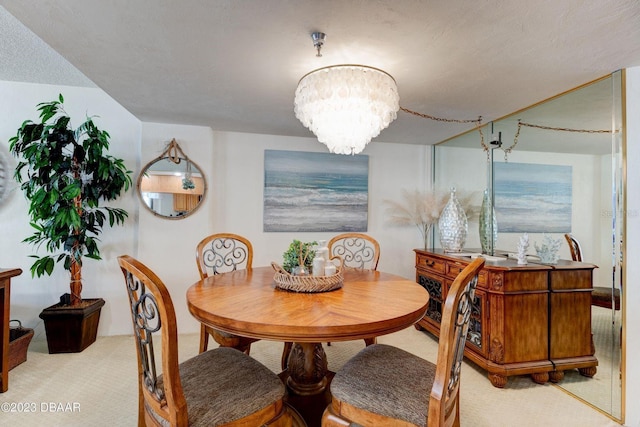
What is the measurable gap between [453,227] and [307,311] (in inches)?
87.9

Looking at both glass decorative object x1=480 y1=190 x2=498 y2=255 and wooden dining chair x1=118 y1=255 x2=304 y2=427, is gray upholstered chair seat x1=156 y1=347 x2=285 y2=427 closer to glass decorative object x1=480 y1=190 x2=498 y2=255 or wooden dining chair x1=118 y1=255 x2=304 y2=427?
wooden dining chair x1=118 y1=255 x2=304 y2=427

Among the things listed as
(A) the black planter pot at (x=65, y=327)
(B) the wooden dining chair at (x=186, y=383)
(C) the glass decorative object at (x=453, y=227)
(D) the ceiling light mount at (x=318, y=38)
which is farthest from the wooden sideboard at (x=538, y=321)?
(A) the black planter pot at (x=65, y=327)

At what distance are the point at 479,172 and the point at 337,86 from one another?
2109 millimetres

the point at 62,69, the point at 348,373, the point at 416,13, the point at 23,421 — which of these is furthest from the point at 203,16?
the point at 23,421

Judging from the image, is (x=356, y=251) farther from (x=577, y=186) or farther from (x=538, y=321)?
(x=577, y=186)

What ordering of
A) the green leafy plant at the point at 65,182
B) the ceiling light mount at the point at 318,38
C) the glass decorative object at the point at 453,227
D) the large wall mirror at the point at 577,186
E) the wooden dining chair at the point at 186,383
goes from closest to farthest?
1. the wooden dining chair at the point at 186,383
2. the ceiling light mount at the point at 318,38
3. the large wall mirror at the point at 577,186
4. the green leafy plant at the point at 65,182
5. the glass decorative object at the point at 453,227

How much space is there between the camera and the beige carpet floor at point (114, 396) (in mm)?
1811

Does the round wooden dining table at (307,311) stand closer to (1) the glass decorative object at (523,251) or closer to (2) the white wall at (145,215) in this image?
(1) the glass decorative object at (523,251)

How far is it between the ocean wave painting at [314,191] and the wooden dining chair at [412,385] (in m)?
2.27

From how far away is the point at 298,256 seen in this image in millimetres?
1835

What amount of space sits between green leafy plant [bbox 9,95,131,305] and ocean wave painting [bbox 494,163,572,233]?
3.49 metres

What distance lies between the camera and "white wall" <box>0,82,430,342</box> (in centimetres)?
291

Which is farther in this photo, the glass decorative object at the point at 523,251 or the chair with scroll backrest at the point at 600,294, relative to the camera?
the glass decorative object at the point at 523,251

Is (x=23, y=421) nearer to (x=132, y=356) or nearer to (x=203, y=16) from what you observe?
(x=132, y=356)
